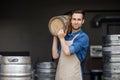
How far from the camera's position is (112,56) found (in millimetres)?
4242

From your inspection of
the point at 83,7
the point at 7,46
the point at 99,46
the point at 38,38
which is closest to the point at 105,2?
the point at 83,7

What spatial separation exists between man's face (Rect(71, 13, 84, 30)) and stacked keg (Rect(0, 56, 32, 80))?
0.62 meters

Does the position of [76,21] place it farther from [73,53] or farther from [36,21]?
[36,21]

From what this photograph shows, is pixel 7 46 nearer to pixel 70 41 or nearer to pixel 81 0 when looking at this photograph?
pixel 81 0

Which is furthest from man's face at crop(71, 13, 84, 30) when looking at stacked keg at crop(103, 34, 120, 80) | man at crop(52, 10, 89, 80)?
stacked keg at crop(103, 34, 120, 80)

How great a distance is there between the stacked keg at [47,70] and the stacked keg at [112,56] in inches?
26.1

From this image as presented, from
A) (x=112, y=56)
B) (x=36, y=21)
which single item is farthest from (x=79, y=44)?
(x=36, y=21)

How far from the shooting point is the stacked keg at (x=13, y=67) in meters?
3.66

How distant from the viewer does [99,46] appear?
18.6ft

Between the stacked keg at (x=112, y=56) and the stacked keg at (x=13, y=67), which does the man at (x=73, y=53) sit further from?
the stacked keg at (x=112, y=56)

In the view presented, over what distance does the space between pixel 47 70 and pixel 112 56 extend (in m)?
0.81

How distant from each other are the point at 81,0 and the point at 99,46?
2.62 ft

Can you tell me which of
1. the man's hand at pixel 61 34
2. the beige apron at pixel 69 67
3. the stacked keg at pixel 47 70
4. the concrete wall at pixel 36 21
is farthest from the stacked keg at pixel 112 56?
the concrete wall at pixel 36 21

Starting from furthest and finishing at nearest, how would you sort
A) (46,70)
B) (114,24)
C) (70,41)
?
(114,24) → (46,70) → (70,41)
